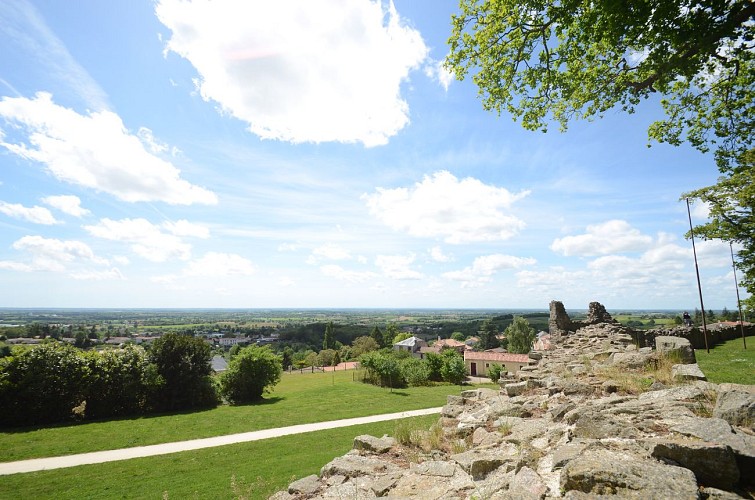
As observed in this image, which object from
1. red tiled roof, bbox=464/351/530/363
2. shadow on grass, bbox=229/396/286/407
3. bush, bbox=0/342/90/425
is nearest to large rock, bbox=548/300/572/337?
shadow on grass, bbox=229/396/286/407

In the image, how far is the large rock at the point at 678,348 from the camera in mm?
Answer: 7184

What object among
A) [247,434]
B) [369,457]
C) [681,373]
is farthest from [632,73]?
[247,434]

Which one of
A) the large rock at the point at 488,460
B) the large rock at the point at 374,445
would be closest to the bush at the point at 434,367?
the large rock at the point at 374,445

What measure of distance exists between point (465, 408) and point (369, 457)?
10.3ft

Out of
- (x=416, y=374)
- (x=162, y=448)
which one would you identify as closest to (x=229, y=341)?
(x=416, y=374)

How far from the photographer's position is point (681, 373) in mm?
6062

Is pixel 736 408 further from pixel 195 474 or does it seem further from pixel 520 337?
pixel 520 337

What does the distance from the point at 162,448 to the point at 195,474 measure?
207 inches

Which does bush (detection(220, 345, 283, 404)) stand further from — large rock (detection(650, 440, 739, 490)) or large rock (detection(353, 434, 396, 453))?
large rock (detection(650, 440, 739, 490))

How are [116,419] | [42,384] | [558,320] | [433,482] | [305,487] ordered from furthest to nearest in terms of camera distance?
[116,419]
[42,384]
[558,320]
[305,487]
[433,482]

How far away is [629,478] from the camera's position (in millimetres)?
2822

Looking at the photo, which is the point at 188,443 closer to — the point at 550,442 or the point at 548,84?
the point at 550,442

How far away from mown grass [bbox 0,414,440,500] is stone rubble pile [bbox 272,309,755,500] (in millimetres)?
3330

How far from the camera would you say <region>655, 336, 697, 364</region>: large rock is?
7184 mm
